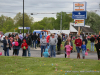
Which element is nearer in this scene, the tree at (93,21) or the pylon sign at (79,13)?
the pylon sign at (79,13)

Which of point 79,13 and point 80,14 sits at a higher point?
point 79,13

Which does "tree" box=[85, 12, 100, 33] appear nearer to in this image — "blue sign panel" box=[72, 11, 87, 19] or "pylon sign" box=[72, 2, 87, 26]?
"pylon sign" box=[72, 2, 87, 26]

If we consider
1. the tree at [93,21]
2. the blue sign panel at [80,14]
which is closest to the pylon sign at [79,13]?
the blue sign panel at [80,14]

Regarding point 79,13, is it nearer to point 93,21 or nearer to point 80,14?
point 80,14

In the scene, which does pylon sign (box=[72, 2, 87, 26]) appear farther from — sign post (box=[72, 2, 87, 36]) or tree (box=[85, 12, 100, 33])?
tree (box=[85, 12, 100, 33])

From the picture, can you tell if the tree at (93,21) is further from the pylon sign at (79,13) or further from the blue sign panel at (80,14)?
the blue sign panel at (80,14)

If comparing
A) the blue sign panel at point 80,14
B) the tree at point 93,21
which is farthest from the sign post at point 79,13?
the tree at point 93,21

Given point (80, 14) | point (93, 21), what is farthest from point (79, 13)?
point (93, 21)

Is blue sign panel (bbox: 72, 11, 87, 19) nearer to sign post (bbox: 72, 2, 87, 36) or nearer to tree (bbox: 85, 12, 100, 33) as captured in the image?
sign post (bbox: 72, 2, 87, 36)

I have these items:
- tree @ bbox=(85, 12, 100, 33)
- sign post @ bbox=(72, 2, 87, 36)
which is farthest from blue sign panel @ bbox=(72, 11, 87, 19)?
tree @ bbox=(85, 12, 100, 33)

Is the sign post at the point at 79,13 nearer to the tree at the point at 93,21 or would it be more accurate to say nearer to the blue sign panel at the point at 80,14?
the blue sign panel at the point at 80,14

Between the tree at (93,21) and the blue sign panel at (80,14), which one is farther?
the tree at (93,21)

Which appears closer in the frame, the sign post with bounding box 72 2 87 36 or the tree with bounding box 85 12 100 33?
the sign post with bounding box 72 2 87 36

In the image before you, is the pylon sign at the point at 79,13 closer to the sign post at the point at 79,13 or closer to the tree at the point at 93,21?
the sign post at the point at 79,13
